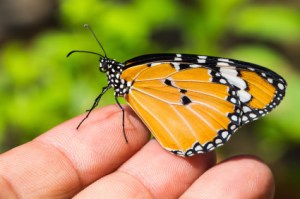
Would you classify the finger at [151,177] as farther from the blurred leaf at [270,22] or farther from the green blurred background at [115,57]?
the blurred leaf at [270,22]

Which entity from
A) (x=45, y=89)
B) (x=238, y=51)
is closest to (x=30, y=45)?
(x=45, y=89)

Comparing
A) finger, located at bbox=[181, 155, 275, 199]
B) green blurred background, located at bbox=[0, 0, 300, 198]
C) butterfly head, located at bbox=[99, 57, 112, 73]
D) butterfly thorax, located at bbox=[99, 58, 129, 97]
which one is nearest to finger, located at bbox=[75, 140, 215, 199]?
finger, located at bbox=[181, 155, 275, 199]

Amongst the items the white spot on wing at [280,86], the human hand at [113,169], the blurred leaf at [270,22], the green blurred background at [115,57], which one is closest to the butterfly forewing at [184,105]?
the human hand at [113,169]

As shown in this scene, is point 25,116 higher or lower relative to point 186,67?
lower

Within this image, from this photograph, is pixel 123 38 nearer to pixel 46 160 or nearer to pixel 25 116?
pixel 25 116

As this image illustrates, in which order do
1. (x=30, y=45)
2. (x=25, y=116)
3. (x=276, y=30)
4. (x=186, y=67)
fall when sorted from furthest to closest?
(x=30, y=45)
(x=276, y=30)
(x=25, y=116)
(x=186, y=67)

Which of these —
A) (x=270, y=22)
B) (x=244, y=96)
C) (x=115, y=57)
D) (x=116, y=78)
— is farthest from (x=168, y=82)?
(x=270, y=22)
